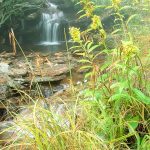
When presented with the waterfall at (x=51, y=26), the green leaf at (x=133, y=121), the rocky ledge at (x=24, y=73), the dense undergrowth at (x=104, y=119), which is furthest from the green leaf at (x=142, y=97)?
the waterfall at (x=51, y=26)

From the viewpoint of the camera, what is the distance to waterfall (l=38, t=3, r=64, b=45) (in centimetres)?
1477

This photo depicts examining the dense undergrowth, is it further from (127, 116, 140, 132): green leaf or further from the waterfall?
the waterfall

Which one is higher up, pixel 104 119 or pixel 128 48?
pixel 128 48

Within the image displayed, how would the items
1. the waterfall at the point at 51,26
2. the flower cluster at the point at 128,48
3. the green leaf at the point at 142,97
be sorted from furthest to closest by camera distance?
1. the waterfall at the point at 51,26
2. the green leaf at the point at 142,97
3. the flower cluster at the point at 128,48

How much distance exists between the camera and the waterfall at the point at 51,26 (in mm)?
14767

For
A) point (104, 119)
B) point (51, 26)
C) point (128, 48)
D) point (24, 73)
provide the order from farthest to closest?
point (51, 26) < point (24, 73) < point (104, 119) < point (128, 48)

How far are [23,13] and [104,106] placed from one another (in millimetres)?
13060

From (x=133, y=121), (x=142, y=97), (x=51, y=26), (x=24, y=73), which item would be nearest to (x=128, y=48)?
(x=142, y=97)

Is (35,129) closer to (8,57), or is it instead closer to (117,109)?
(117,109)

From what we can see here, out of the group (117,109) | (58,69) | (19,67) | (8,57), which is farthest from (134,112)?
(8,57)

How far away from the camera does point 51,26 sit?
15.3m

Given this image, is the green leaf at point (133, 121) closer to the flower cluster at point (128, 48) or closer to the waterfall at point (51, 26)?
the flower cluster at point (128, 48)

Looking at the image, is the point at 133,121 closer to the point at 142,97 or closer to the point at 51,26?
the point at 142,97

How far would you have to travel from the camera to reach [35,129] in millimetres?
2416
